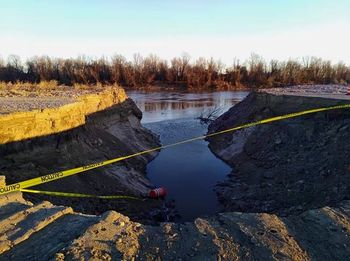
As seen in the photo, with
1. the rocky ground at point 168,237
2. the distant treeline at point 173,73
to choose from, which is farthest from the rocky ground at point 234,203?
the distant treeline at point 173,73

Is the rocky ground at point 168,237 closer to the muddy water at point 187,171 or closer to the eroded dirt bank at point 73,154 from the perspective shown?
the eroded dirt bank at point 73,154

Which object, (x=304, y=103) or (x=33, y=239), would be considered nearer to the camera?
(x=33, y=239)

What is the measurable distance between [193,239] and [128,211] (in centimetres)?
582

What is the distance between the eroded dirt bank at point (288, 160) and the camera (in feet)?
30.8

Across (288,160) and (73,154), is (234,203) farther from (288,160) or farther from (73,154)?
(73,154)

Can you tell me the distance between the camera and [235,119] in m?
23.1

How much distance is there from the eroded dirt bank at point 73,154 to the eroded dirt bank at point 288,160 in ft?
11.2

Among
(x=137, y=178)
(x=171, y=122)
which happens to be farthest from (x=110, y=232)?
(x=171, y=122)

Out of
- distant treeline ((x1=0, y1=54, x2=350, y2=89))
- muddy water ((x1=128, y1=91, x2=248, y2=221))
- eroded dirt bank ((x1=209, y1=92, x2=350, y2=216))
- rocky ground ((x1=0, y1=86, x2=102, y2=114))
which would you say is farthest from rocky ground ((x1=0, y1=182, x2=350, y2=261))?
distant treeline ((x1=0, y1=54, x2=350, y2=89))

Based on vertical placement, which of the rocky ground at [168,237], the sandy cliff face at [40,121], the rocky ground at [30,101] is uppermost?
the rocky ground at [30,101]

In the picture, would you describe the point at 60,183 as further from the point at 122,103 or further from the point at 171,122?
the point at 171,122

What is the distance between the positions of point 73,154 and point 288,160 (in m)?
7.66

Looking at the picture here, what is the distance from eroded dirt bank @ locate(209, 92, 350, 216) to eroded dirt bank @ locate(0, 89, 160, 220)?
134 inches

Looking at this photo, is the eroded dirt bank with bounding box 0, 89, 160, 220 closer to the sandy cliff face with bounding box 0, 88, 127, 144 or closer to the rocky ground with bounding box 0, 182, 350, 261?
the sandy cliff face with bounding box 0, 88, 127, 144
